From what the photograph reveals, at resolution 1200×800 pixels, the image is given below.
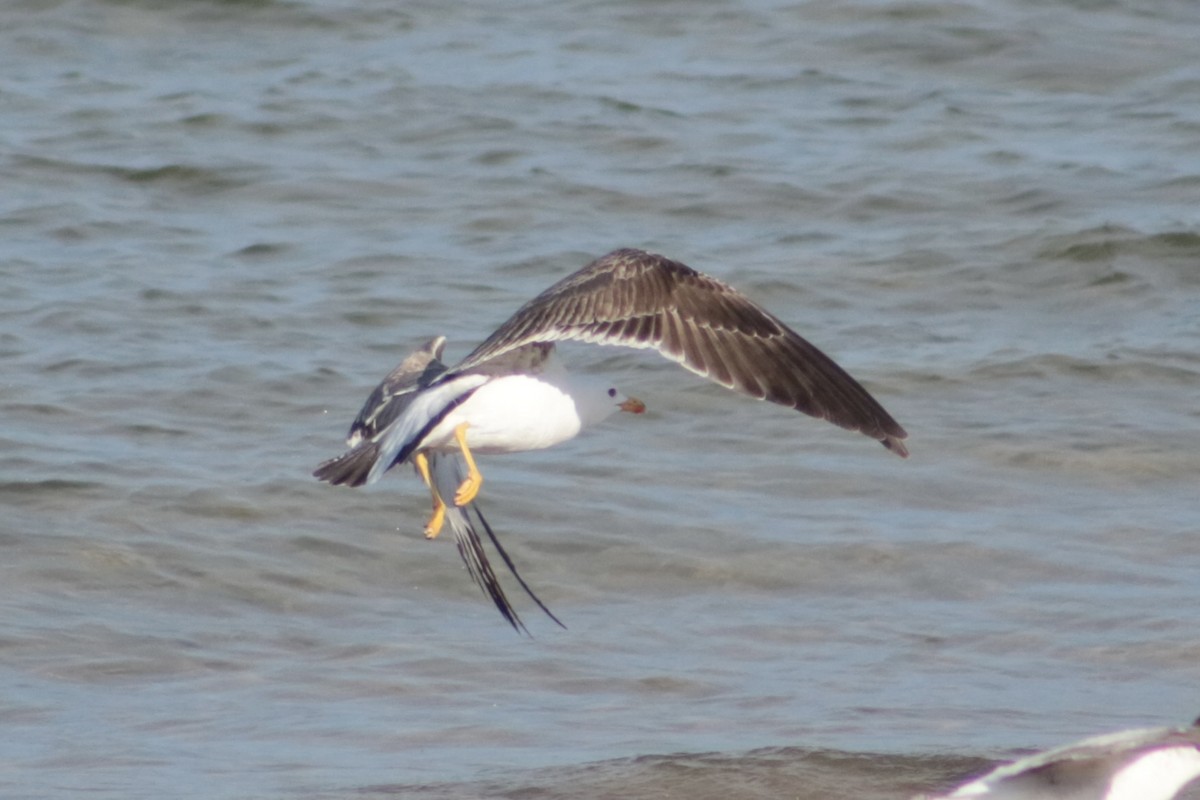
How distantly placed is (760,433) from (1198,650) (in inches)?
116

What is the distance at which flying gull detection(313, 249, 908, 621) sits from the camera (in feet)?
18.6

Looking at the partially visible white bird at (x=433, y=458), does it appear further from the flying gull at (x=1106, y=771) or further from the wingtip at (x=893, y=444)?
the flying gull at (x=1106, y=771)

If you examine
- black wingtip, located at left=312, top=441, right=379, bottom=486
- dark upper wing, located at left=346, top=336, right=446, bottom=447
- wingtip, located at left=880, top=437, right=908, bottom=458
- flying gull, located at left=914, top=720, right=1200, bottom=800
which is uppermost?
wingtip, located at left=880, top=437, right=908, bottom=458

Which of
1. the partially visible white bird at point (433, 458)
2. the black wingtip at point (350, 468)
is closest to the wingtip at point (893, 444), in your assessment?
the partially visible white bird at point (433, 458)

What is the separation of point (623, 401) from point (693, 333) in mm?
570

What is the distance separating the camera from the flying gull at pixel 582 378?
18.6 feet

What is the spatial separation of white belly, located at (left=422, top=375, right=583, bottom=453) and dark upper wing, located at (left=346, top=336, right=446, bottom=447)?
24 cm

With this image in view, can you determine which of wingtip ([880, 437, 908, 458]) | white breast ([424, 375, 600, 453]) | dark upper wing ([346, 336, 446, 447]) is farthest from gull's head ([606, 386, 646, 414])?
wingtip ([880, 437, 908, 458])

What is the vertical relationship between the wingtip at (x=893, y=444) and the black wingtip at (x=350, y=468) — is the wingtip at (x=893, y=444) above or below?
above

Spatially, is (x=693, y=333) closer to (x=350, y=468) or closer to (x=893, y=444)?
(x=893, y=444)

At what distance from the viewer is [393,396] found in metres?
6.35

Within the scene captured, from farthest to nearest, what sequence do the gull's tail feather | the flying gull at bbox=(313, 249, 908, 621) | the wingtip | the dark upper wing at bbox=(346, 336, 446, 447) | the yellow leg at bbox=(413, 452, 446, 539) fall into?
the gull's tail feather → the dark upper wing at bbox=(346, 336, 446, 447) → the yellow leg at bbox=(413, 452, 446, 539) → the flying gull at bbox=(313, 249, 908, 621) → the wingtip

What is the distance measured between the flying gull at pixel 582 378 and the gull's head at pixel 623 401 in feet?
0.04

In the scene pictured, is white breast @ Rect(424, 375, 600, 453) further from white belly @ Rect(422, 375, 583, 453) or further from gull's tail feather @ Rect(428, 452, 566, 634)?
gull's tail feather @ Rect(428, 452, 566, 634)
